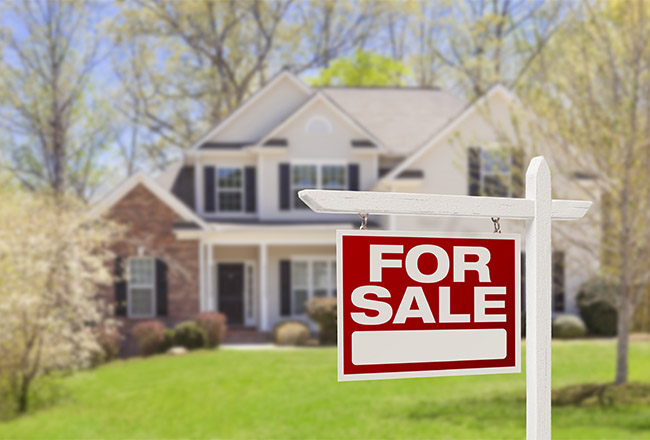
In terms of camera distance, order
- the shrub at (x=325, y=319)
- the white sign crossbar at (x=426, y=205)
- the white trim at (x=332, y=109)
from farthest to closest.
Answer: the white trim at (x=332, y=109) < the shrub at (x=325, y=319) < the white sign crossbar at (x=426, y=205)

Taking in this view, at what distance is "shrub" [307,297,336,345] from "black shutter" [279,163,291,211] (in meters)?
3.90

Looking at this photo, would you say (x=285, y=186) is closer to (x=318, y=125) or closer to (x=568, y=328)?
(x=318, y=125)

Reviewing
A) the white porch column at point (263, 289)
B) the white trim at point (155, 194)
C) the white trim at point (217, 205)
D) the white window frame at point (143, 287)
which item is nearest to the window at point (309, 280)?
the white porch column at point (263, 289)

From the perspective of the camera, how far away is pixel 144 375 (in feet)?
50.4

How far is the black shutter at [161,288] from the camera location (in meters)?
21.1

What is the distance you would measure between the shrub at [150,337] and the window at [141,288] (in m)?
2.00

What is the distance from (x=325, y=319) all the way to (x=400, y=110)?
353 inches

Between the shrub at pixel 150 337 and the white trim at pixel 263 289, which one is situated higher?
the white trim at pixel 263 289

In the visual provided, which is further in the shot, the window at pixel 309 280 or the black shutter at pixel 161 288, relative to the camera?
the window at pixel 309 280

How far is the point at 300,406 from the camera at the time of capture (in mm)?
11562

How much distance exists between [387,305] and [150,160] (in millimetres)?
32133

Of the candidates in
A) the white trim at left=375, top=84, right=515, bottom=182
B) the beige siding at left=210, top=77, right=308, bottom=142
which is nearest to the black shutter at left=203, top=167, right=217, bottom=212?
the beige siding at left=210, top=77, right=308, bottom=142

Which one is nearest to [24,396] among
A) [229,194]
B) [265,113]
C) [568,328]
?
[229,194]

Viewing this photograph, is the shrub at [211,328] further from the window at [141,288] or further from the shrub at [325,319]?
the shrub at [325,319]
